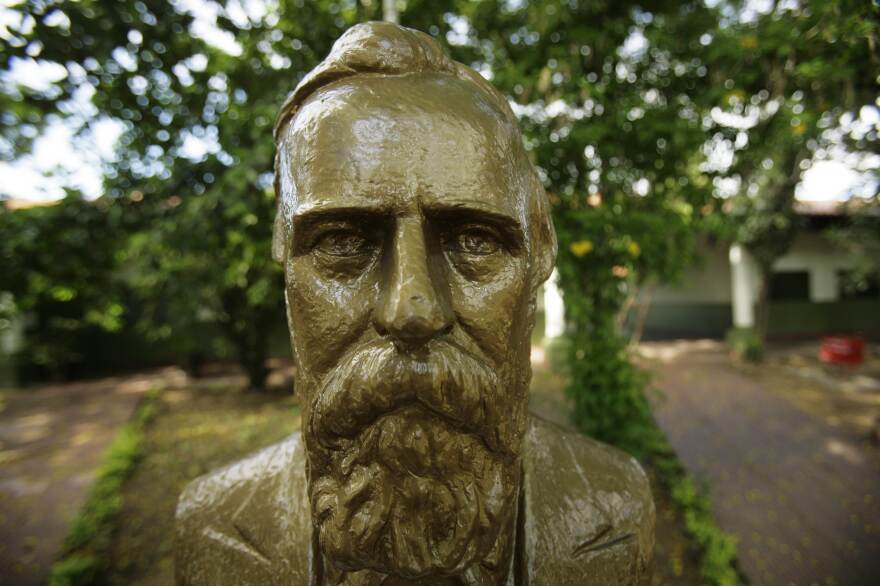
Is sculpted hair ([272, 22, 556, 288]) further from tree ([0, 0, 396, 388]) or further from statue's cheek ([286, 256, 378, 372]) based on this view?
tree ([0, 0, 396, 388])

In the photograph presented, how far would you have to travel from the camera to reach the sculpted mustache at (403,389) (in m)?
0.99

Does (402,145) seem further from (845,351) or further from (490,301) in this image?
(845,351)

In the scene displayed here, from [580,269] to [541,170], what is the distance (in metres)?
0.77

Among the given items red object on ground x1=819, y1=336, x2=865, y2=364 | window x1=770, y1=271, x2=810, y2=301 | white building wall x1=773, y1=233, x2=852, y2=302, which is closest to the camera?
red object on ground x1=819, y1=336, x2=865, y2=364

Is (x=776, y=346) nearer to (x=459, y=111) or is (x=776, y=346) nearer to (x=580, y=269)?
(x=580, y=269)

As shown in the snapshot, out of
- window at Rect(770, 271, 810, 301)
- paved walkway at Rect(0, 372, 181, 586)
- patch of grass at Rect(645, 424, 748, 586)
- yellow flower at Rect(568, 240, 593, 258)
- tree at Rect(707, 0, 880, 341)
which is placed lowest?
patch of grass at Rect(645, 424, 748, 586)

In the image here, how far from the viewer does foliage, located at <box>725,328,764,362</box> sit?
9.14 m

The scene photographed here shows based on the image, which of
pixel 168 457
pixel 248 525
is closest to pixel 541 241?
pixel 248 525

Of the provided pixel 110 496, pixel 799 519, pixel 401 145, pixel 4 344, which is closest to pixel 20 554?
pixel 110 496

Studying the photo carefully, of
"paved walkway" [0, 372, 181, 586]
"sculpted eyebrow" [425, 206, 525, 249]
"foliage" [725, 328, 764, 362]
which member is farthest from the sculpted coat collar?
"foliage" [725, 328, 764, 362]

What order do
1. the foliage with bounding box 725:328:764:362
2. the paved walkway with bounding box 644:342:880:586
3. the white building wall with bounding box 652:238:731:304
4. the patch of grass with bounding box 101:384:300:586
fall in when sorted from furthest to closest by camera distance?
the white building wall with bounding box 652:238:731:304
the foliage with bounding box 725:328:764:362
the patch of grass with bounding box 101:384:300:586
the paved walkway with bounding box 644:342:880:586

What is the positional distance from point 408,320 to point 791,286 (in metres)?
14.9

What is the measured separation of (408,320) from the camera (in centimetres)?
97

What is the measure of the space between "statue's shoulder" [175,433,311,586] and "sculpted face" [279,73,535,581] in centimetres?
28
